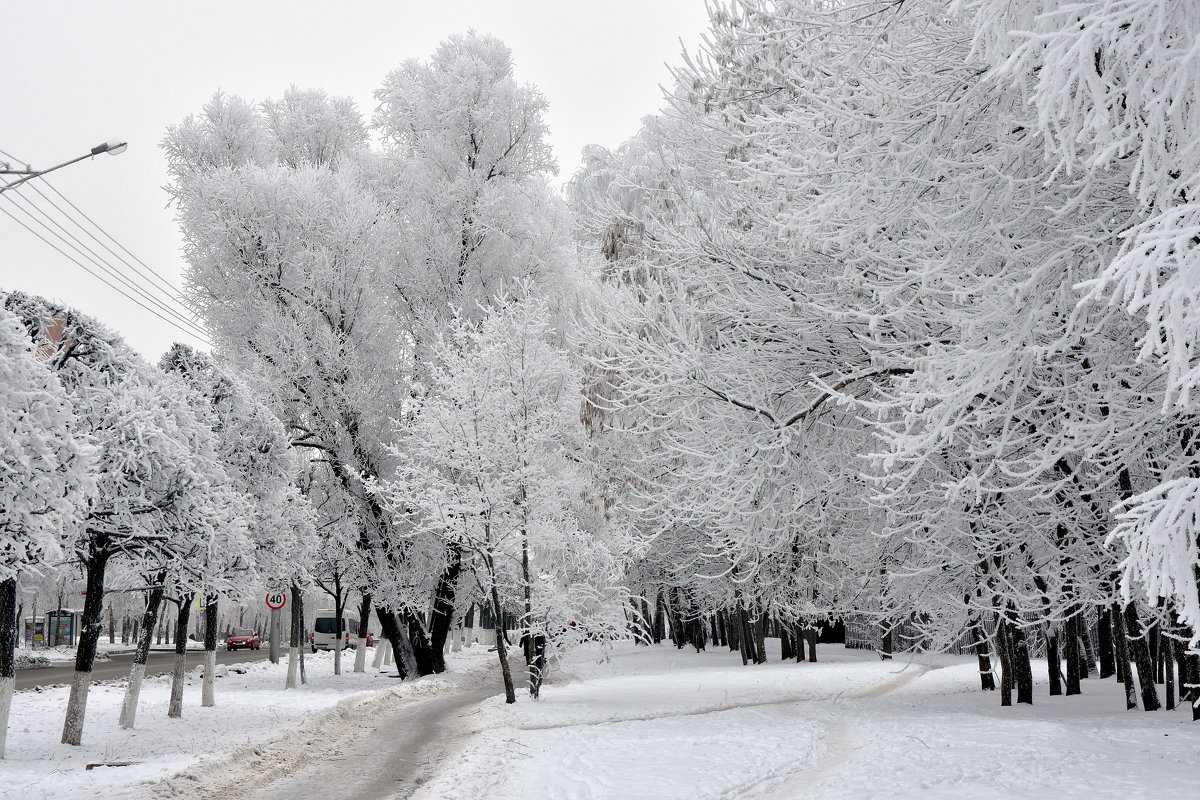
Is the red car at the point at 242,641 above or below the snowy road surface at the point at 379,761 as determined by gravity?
below

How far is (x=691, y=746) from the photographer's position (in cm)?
1122

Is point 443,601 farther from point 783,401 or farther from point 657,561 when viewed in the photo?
point 783,401

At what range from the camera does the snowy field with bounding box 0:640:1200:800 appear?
8.54m

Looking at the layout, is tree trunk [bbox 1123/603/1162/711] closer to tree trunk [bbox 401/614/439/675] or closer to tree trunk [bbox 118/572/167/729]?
tree trunk [bbox 118/572/167/729]

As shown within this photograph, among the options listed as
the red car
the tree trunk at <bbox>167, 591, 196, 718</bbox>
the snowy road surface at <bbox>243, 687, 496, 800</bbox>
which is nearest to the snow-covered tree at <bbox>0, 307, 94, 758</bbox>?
the snowy road surface at <bbox>243, 687, 496, 800</bbox>

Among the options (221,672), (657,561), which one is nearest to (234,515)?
(657,561)

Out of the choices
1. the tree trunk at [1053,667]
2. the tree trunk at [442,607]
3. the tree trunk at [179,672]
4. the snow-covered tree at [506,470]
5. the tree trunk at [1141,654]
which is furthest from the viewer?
the tree trunk at [442,607]

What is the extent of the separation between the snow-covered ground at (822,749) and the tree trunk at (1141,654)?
0.93 feet

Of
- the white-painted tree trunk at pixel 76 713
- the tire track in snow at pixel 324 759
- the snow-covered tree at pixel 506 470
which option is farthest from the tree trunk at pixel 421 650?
the white-painted tree trunk at pixel 76 713

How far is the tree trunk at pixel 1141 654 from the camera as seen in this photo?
10.9m

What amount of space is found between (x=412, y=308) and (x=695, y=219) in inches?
555

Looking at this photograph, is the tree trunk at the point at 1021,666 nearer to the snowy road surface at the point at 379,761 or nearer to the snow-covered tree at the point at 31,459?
the snowy road surface at the point at 379,761

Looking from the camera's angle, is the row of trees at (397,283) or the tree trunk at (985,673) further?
the row of trees at (397,283)

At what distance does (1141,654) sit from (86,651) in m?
13.4
